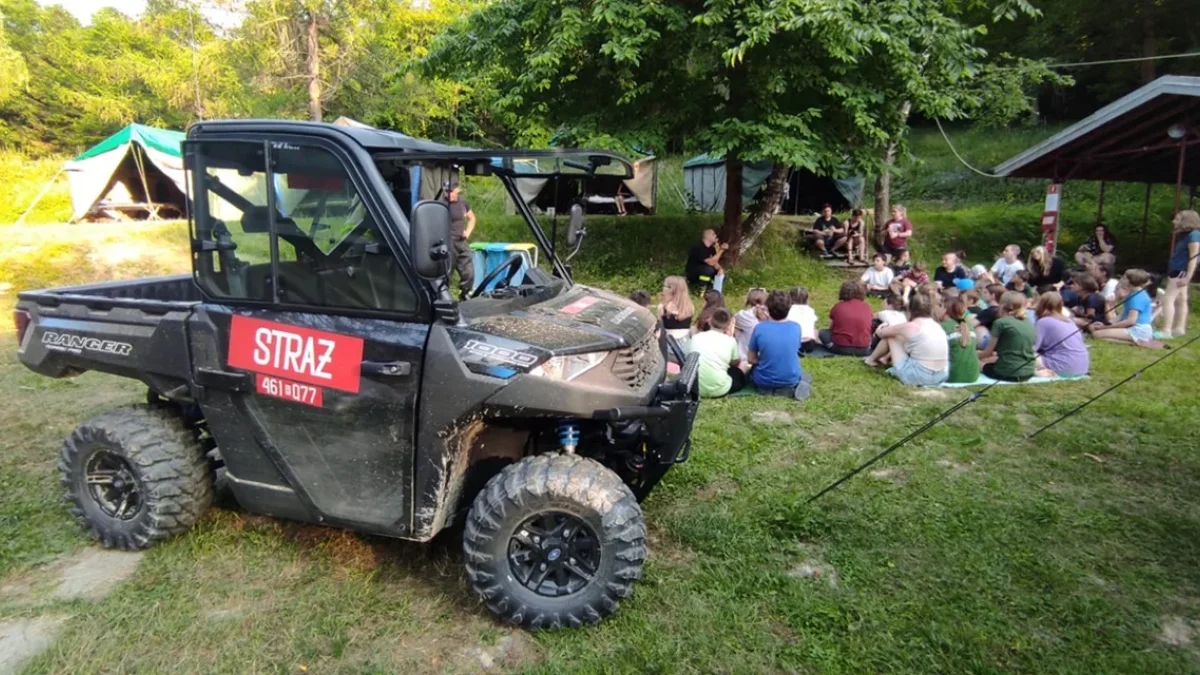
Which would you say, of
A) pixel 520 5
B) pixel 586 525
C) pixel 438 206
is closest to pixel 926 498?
pixel 586 525

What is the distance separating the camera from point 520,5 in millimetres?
11930

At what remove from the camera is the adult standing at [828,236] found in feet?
49.8

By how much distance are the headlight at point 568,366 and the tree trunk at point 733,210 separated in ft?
34.6

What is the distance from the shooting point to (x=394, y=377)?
10.8 ft

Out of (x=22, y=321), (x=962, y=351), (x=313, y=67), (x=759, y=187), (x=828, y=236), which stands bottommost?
(x=962, y=351)

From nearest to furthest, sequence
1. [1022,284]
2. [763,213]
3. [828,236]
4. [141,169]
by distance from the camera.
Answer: [1022,284] < [763,213] < [828,236] < [141,169]

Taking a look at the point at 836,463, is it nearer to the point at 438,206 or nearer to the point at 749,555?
the point at 749,555

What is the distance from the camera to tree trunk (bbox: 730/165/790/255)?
523 inches

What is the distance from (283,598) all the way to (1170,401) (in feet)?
24.4

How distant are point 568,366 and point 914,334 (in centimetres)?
Answer: 523

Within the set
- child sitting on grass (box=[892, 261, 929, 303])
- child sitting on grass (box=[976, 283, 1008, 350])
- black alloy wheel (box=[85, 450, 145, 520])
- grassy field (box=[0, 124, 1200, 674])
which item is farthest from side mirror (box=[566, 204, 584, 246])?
child sitting on grass (box=[892, 261, 929, 303])

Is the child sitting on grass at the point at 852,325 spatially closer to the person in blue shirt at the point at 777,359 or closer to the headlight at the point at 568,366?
the person in blue shirt at the point at 777,359

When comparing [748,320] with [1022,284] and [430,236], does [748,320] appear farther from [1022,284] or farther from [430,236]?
[430,236]

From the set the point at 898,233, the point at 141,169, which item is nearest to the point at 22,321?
the point at 898,233
